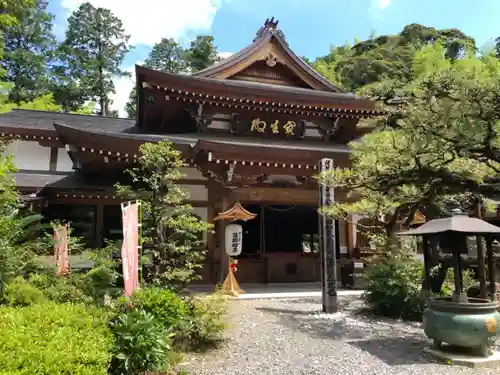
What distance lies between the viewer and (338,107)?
527 inches

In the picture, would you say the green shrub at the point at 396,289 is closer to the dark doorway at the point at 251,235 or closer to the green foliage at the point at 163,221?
the green foliage at the point at 163,221

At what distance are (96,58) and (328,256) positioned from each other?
34017 mm

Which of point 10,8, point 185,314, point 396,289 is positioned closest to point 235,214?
point 396,289

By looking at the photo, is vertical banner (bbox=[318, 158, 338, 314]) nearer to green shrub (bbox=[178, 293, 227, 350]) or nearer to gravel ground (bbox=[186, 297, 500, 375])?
gravel ground (bbox=[186, 297, 500, 375])

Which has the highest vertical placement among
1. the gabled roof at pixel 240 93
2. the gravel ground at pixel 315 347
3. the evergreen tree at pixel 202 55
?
the evergreen tree at pixel 202 55

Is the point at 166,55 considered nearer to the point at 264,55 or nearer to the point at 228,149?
the point at 264,55

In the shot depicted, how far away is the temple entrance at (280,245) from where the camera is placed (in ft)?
41.3

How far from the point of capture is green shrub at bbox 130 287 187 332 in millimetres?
5303

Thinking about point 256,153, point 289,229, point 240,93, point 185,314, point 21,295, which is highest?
point 240,93

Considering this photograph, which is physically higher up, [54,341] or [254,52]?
[254,52]

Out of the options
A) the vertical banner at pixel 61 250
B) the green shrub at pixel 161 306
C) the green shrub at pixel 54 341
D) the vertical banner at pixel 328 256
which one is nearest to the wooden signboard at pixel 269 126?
the vertical banner at pixel 328 256

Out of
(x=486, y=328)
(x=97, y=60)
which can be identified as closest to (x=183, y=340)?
(x=486, y=328)

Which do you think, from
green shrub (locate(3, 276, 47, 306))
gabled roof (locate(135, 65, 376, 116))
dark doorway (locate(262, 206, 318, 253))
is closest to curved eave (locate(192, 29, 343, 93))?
gabled roof (locate(135, 65, 376, 116))

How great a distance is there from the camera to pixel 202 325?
5.86 meters
